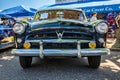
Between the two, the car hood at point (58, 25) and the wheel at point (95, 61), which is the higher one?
the car hood at point (58, 25)

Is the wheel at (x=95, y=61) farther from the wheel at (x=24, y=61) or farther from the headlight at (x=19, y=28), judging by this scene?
the headlight at (x=19, y=28)

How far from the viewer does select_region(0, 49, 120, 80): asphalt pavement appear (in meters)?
5.57

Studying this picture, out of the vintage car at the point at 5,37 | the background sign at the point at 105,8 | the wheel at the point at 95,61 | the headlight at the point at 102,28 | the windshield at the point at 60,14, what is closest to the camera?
the headlight at the point at 102,28

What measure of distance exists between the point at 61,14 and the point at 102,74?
220 centimetres

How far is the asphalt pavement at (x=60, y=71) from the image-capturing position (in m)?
5.57

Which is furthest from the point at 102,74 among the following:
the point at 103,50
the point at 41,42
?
the point at 41,42

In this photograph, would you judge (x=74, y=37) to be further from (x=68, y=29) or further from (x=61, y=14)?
(x=61, y=14)

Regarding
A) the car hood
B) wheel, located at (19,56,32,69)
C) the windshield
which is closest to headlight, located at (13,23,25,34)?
the car hood

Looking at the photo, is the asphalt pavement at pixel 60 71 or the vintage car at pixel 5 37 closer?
the asphalt pavement at pixel 60 71

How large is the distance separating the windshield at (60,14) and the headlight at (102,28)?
4.06 ft

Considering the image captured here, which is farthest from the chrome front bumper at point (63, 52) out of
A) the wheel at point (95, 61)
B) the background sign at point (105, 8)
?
the background sign at point (105, 8)

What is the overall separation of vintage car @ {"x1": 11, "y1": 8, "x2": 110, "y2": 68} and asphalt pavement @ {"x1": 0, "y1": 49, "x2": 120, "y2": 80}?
46 cm

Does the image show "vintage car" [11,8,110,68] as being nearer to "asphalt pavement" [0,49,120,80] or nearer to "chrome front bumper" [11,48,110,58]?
"chrome front bumper" [11,48,110,58]

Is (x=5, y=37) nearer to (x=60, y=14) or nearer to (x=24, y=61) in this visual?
(x=60, y=14)
